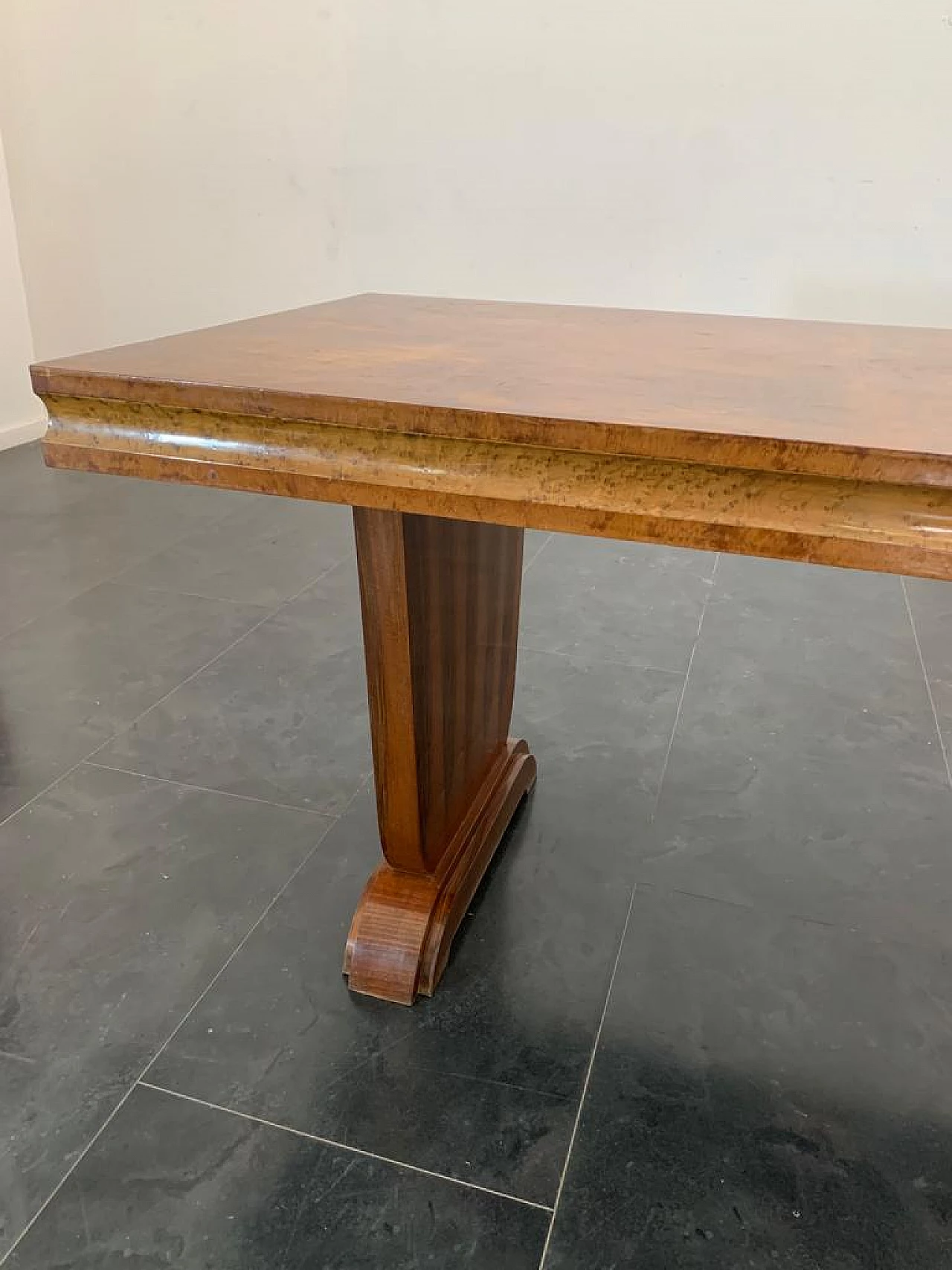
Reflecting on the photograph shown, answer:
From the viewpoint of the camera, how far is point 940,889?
4.55 ft

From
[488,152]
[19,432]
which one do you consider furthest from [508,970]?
[19,432]

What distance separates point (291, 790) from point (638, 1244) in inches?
33.9

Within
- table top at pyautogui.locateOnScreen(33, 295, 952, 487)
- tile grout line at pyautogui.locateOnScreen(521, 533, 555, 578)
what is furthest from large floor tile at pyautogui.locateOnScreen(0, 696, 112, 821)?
tile grout line at pyautogui.locateOnScreen(521, 533, 555, 578)

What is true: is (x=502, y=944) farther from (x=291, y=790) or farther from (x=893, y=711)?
(x=893, y=711)

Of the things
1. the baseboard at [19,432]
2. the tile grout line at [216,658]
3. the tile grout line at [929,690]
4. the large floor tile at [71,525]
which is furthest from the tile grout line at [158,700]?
the baseboard at [19,432]

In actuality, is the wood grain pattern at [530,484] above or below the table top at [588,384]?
below

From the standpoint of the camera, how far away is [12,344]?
3.51 m

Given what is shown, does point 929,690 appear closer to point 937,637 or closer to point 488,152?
point 937,637

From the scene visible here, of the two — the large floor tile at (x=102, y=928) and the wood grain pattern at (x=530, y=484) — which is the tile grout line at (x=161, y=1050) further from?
the wood grain pattern at (x=530, y=484)

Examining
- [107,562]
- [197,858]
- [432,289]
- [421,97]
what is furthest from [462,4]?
[197,858]

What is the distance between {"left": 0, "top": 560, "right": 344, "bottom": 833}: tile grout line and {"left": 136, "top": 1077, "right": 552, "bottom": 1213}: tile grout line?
0.59 m

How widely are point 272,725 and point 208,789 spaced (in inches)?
8.5

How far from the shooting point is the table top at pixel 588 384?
2.21ft

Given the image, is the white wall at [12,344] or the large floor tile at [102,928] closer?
the large floor tile at [102,928]
